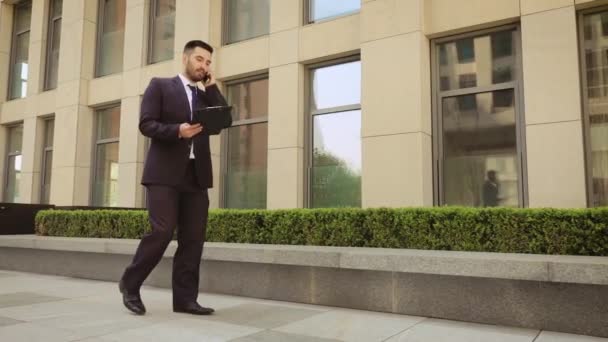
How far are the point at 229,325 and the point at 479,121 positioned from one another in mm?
5445

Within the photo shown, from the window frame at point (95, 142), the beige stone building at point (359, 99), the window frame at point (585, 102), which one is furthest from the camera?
the window frame at point (95, 142)

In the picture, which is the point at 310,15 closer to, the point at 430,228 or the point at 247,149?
the point at 247,149

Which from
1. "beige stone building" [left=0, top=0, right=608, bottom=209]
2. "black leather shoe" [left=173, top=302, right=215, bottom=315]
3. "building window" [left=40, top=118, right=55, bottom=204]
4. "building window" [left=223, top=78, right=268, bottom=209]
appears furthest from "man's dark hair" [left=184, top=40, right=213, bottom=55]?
"building window" [left=40, top=118, right=55, bottom=204]

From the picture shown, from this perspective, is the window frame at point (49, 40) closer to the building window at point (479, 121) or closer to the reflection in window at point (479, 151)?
the building window at point (479, 121)

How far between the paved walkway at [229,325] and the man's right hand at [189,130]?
1502mm

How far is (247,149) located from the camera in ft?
34.5

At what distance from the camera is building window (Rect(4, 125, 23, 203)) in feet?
51.6

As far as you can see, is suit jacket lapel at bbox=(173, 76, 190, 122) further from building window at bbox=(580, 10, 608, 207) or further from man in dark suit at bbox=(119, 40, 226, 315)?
building window at bbox=(580, 10, 608, 207)

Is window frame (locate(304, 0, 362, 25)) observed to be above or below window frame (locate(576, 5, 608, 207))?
above

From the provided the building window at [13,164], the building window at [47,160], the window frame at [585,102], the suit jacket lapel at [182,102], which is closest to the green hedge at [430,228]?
the suit jacket lapel at [182,102]

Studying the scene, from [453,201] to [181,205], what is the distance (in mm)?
4851

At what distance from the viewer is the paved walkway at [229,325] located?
3670 millimetres

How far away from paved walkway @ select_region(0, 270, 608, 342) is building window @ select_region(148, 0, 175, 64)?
320 inches

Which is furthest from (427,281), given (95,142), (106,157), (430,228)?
(95,142)
